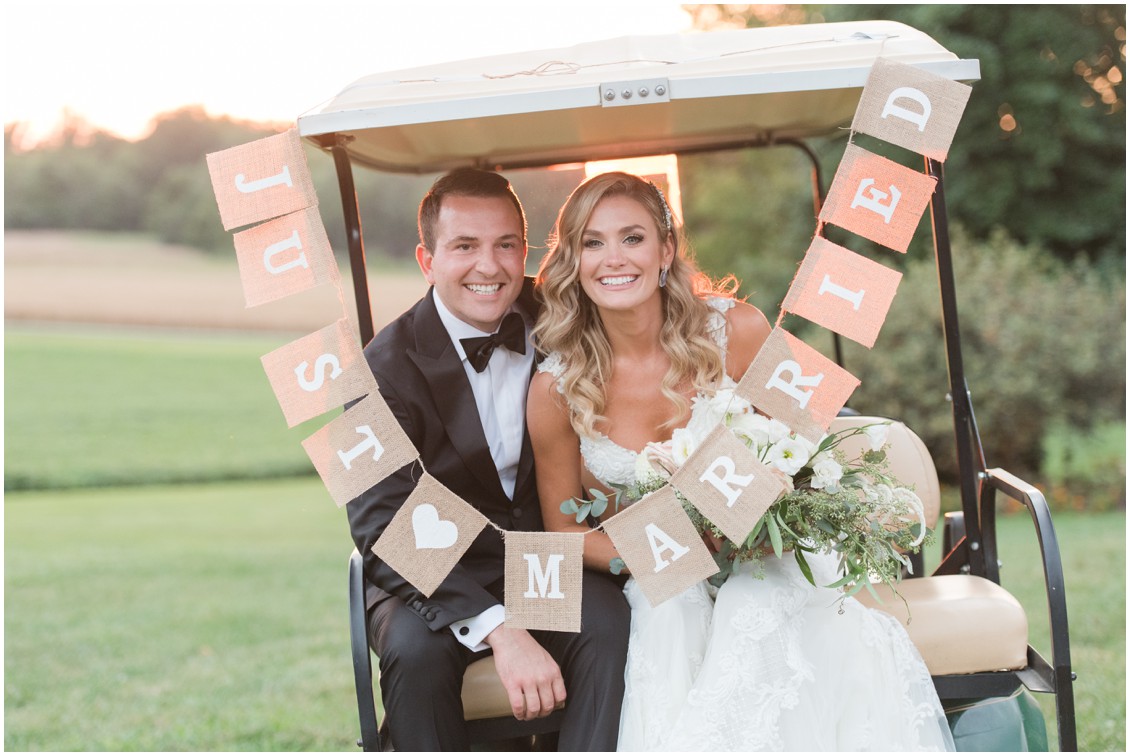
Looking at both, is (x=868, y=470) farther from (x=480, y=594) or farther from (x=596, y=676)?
(x=480, y=594)

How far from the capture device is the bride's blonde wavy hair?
9.87 feet

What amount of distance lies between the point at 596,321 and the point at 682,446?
68cm

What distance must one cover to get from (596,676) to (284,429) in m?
15.9

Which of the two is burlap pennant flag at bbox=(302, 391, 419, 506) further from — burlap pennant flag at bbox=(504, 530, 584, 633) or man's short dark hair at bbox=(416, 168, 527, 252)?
man's short dark hair at bbox=(416, 168, 527, 252)

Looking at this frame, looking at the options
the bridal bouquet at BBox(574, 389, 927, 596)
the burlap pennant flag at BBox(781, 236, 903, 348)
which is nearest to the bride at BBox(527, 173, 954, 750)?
the bridal bouquet at BBox(574, 389, 927, 596)

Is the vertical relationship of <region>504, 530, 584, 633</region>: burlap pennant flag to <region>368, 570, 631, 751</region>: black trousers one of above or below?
above

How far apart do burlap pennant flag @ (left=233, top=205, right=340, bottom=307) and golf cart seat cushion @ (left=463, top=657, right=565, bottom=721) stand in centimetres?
105

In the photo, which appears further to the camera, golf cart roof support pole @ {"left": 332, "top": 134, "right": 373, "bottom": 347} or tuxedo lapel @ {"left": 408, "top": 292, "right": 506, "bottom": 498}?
golf cart roof support pole @ {"left": 332, "top": 134, "right": 373, "bottom": 347}

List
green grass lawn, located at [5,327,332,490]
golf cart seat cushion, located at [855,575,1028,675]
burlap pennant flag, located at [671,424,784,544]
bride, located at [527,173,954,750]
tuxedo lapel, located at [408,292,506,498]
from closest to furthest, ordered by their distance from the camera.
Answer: burlap pennant flag, located at [671,424,784,544]
bride, located at [527,173,954,750]
golf cart seat cushion, located at [855,575,1028,675]
tuxedo lapel, located at [408,292,506,498]
green grass lawn, located at [5,327,332,490]

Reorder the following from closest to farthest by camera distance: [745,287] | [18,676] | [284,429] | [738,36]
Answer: [738,36], [18,676], [745,287], [284,429]

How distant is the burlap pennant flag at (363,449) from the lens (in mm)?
Result: 2611

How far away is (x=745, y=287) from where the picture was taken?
12.8 m

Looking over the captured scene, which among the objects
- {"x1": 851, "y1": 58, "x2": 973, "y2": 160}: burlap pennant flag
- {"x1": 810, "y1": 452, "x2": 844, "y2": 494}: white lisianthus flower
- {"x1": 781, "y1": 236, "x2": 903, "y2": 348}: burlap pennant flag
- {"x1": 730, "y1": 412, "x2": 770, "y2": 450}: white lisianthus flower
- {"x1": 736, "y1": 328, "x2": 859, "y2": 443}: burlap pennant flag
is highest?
{"x1": 851, "y1": 58, "x2": 973, "y2": 160}: burlap pennant flag

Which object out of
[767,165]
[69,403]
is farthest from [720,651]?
[69,403]
